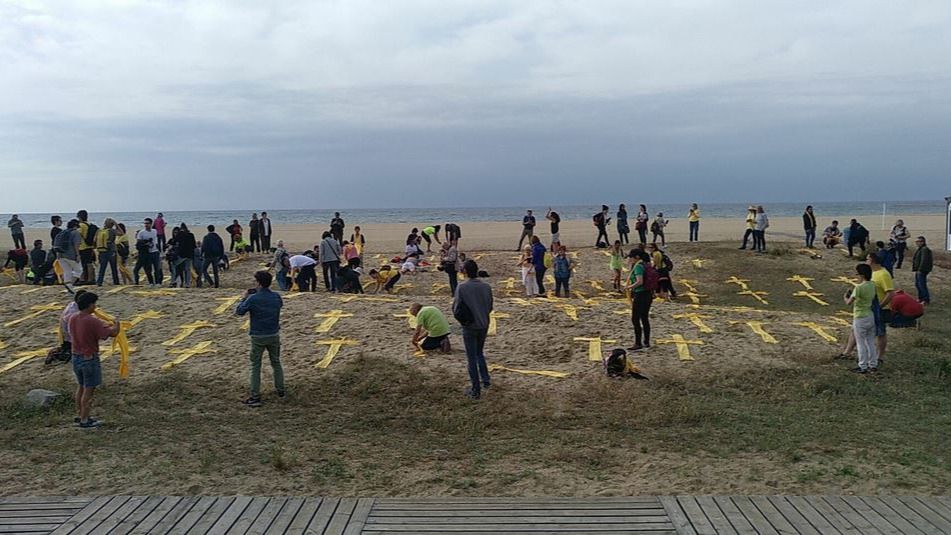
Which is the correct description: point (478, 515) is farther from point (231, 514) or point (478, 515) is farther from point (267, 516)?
point (231, 514)

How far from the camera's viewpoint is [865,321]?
36.5 feet

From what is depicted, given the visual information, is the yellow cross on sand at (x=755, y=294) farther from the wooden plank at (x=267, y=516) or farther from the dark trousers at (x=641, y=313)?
the wooden plank at (x=267, y=516)

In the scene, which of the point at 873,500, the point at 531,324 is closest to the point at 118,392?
the point at 531,324

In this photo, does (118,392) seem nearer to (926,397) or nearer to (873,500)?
(873,500)

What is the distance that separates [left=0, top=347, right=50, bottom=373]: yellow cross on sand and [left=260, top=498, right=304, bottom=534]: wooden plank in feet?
24.8

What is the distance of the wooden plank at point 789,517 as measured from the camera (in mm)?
5762

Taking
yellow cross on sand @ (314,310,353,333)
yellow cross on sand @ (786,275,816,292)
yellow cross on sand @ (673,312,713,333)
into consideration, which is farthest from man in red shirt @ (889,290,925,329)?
yellow cross on sand @ (314,310,353,333)

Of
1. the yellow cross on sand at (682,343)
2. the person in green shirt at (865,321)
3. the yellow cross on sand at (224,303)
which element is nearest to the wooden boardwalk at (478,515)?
the person in green shirt at (865,321)

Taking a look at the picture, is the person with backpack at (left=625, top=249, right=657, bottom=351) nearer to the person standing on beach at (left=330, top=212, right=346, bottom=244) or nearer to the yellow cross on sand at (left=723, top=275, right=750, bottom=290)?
the yellow cross on sand at (left=723, top=275, right=750, bottom=290)

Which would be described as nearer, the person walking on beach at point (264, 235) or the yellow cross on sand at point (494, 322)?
the yellow cross on sand at point (494, 322)

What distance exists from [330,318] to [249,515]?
7690 mm

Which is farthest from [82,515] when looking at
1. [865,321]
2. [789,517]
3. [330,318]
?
[865,321]

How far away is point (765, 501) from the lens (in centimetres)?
636

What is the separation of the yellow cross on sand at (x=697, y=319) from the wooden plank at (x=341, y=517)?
28.3 feet
